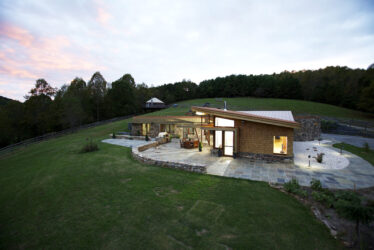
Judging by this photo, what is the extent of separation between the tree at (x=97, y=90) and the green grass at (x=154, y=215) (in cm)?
3434

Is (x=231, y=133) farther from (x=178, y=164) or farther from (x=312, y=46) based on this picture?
(x=312, y=46)

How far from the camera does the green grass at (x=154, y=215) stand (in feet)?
13.2

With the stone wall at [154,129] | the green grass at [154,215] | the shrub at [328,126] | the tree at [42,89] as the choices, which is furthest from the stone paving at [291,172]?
the tree at [42,89]

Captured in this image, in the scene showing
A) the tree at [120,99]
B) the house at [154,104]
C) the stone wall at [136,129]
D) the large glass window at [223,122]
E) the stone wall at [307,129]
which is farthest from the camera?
the house at [154,104]

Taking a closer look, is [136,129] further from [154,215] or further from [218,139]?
[154,215]

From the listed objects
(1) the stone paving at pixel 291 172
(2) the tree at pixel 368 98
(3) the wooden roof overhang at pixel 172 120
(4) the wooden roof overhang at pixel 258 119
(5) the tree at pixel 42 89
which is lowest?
(1) the stone paving at pixel 291 172

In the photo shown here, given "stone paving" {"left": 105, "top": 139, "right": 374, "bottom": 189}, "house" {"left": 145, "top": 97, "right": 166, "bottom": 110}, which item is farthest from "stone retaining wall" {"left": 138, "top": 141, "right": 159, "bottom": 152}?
"house" {"left": 145, "top": 97, "right": 166, "bottom": 110}

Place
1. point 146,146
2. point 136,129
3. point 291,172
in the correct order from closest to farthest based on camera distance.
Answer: point 291,172 < point 146,146 < point 136,129

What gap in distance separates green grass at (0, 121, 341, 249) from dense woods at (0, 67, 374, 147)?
29797 mm

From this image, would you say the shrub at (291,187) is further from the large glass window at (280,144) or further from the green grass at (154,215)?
the large glass window at (280,144)

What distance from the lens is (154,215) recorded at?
5.01 m

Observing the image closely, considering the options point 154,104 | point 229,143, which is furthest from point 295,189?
point 154,104

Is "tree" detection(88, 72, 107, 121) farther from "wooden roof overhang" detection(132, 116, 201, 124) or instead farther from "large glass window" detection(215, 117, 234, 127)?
"large glass window" detection(215, 117, 234, 127)

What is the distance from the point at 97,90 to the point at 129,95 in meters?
7.53
